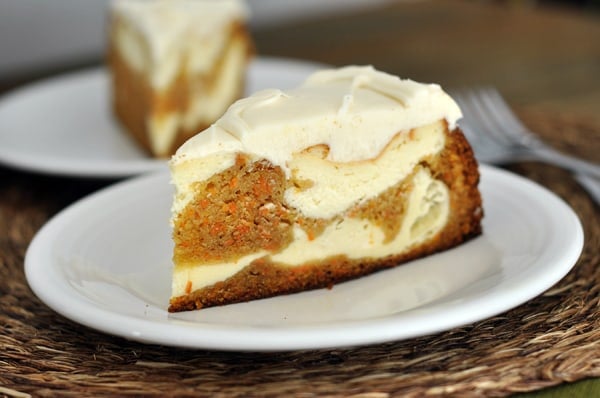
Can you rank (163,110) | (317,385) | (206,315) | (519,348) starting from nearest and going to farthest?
1. (317,385)
2. (519,348)
3. (206,315)
4. (163,110)

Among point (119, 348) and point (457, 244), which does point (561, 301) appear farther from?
point (119, 348)

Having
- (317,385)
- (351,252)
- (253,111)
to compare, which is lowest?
(317,385)

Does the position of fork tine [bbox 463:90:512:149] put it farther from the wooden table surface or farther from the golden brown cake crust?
the golden brown cake crust

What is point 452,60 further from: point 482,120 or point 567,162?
point 567,162

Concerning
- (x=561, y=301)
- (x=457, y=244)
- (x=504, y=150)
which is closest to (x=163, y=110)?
(x=504, y=150)

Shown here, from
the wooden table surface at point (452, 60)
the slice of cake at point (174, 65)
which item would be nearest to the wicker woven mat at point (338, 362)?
the wooden table surface at point (452, 60)

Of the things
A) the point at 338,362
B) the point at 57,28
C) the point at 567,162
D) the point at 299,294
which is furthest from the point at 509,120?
the point at 57,28
